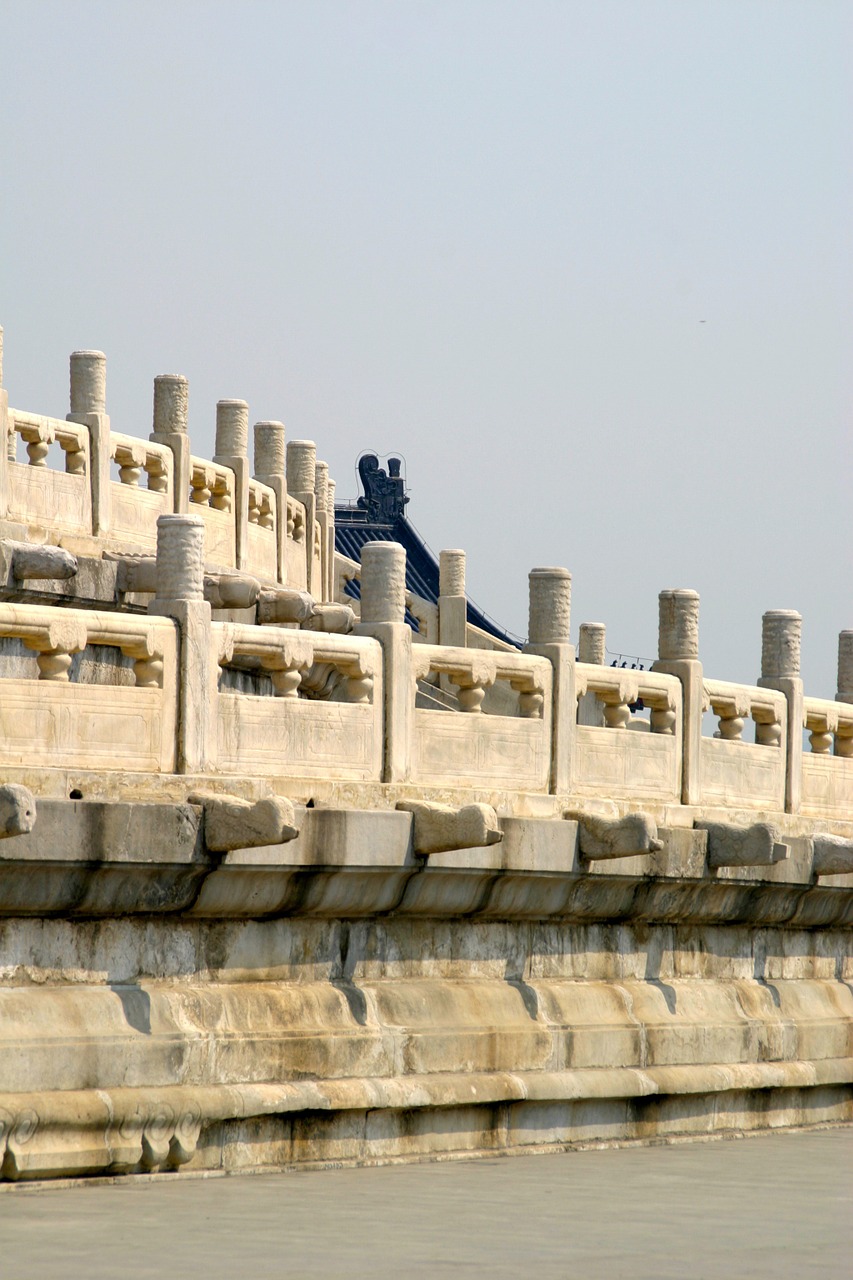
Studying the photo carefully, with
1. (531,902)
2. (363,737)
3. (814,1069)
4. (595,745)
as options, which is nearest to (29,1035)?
(363,737)

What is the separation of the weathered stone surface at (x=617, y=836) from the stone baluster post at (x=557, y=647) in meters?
0.50

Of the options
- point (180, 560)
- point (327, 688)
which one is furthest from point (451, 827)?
point (327, 688)

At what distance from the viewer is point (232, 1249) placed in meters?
7.82

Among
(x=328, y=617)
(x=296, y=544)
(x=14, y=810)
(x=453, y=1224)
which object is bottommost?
(x=453, y=1224)

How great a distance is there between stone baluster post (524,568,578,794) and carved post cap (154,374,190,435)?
6.78 metres

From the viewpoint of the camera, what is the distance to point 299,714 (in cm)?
1088

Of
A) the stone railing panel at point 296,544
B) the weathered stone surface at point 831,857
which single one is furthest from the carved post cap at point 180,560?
the stone railing panel at point 296,544

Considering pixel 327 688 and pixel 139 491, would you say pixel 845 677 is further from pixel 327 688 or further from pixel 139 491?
pixel 139 491

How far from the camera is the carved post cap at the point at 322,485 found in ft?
82.9

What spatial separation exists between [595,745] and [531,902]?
4.09 ft

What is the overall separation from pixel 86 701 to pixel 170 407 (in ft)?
29.9

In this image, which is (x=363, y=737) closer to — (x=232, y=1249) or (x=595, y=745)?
(x=595, y=745)

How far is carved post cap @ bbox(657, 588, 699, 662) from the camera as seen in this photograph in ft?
44.4

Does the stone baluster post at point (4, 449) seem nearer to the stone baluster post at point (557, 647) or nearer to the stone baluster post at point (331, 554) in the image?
the stone baluster post at point (557, 647)
